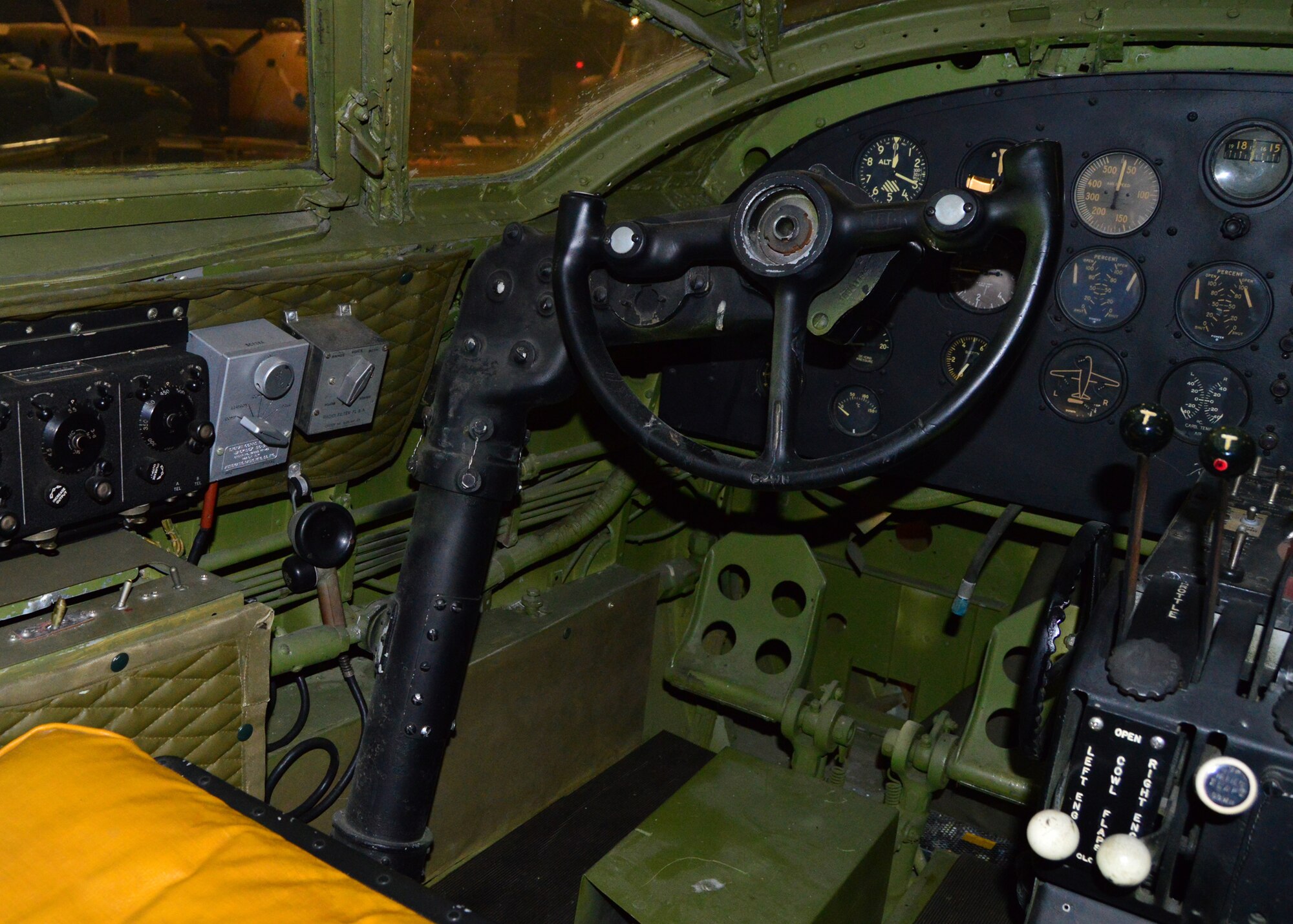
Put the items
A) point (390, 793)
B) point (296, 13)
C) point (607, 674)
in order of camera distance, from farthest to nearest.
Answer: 1. point (607, 674)
2. point (390, 793)
3. point (296, 13)

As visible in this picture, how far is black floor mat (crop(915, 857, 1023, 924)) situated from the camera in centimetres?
240

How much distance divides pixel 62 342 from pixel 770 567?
1934 millimetres

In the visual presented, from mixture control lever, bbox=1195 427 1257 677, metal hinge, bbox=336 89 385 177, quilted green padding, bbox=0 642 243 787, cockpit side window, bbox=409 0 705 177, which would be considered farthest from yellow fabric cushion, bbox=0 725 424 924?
cockpit side window, bbox=409 0 705 177

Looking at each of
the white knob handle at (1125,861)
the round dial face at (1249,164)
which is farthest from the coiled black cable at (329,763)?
the round dial face at (1249,164)

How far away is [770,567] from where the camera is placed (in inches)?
118

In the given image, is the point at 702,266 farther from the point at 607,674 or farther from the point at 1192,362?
the point at 607,674

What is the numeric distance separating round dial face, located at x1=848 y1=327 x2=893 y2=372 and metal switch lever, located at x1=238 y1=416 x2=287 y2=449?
134cm

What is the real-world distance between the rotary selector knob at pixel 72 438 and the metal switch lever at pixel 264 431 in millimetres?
256

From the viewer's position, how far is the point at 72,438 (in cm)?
155

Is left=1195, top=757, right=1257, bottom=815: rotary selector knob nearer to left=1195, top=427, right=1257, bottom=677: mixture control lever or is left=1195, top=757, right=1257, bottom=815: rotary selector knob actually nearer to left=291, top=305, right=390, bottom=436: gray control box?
left=1195, top=427, right=1257, bottom=677: mixture control lever

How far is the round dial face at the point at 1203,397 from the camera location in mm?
2172

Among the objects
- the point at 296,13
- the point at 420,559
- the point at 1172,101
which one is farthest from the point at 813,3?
the point at 420,559

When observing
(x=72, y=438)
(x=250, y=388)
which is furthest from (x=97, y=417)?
(x=250, y=388)

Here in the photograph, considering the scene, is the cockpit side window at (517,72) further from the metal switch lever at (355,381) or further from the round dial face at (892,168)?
the round dial face at (892,168)
